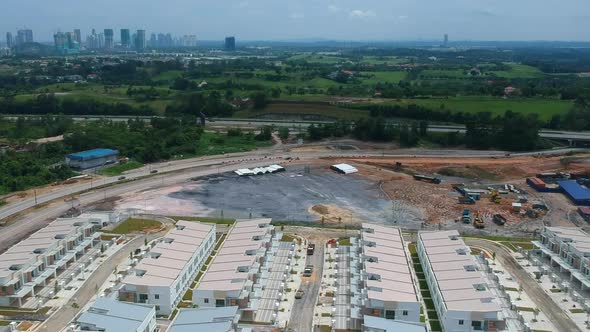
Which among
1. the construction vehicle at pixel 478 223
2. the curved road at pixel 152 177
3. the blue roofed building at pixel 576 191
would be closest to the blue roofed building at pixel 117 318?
the curved road at pixel 152 177

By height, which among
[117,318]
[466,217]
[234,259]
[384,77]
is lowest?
[466,217]

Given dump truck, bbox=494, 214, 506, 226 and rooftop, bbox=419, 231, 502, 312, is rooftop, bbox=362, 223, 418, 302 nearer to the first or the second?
rooftop, bbox=419, 231, 502, 312

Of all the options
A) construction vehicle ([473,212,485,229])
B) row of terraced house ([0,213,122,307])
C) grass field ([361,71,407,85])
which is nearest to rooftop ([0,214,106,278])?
row of terraced house ([0,213,122,307])

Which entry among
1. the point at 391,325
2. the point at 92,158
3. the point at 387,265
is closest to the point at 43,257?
the point at 387,265

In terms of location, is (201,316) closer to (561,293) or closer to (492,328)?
(492,328)

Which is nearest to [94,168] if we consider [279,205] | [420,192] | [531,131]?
[279,205]

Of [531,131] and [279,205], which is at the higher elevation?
[531,131]

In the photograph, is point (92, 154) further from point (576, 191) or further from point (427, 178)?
point (576, 191)
